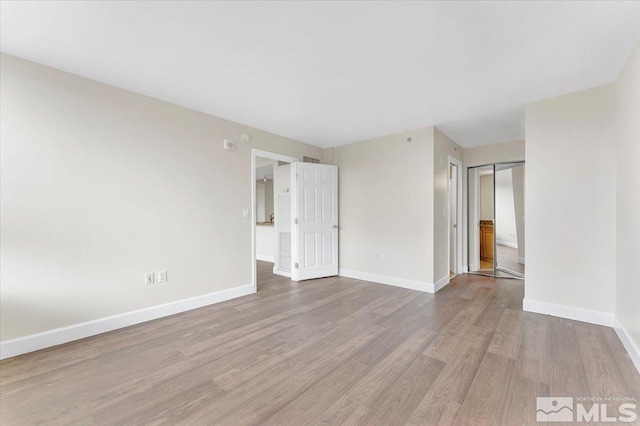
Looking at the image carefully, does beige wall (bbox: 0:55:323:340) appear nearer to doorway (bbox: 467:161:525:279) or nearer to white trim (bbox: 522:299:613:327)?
white trim (bbox: 522:299:613:327)

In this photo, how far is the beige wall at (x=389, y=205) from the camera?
3865 millimetres

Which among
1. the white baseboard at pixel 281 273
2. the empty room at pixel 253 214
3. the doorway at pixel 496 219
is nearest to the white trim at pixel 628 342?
the empty room at pixel 253 214

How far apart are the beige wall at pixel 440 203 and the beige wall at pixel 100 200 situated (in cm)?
297

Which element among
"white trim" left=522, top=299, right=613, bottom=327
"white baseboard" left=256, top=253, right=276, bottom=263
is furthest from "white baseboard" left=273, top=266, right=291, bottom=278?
"white trim" left=522, top=299, right=613, bottom=327

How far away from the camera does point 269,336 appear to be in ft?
8.00

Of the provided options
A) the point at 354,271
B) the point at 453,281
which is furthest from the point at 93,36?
the point at 453,281

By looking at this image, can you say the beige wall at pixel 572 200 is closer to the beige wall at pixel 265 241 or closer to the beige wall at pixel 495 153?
the beige wall at pixel 495 153

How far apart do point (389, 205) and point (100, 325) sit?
3.94m

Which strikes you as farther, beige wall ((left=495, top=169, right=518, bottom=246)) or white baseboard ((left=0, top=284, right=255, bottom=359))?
beige wall ((left=495, top=169, right=518, bottom=246))

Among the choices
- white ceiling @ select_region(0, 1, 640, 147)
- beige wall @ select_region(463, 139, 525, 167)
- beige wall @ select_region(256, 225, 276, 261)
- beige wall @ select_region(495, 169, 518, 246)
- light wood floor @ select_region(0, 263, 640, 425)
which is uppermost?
white ceiling @ select_region(0, 1, 640, 147)

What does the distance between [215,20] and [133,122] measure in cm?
166

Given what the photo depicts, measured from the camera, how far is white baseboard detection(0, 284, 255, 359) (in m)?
2.10

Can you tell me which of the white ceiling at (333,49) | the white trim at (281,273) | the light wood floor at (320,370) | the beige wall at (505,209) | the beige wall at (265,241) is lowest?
the light wood floor at (320,370)

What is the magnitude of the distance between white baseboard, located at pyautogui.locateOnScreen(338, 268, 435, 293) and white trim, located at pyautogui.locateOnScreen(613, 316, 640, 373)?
1767 mm
